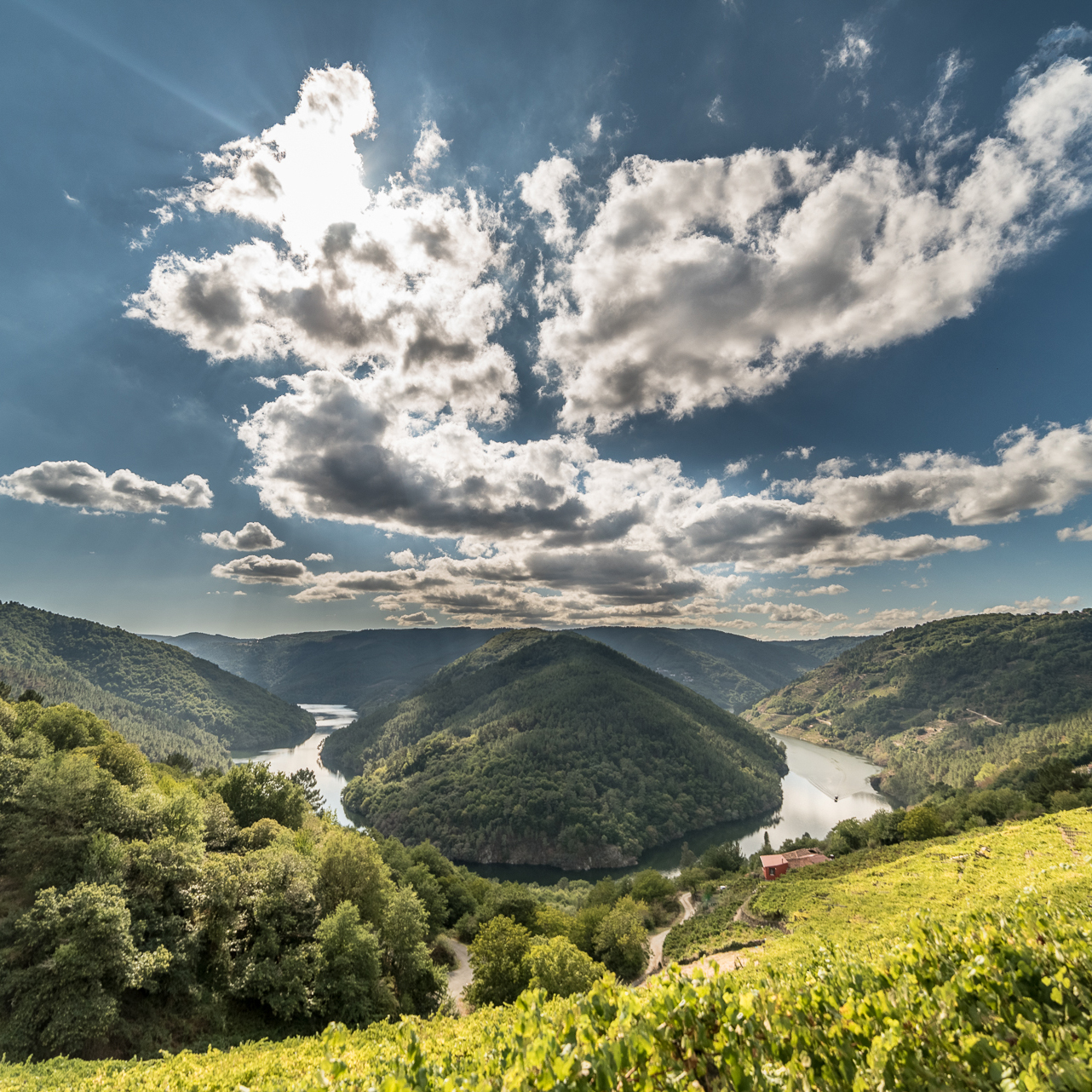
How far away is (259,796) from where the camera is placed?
50812mm

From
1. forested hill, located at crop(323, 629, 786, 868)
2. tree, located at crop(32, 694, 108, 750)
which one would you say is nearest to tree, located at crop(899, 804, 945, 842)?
tree, located at crop(32, 694, 108, 750)

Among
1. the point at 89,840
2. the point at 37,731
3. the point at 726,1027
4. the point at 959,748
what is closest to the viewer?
the point at 726,1027

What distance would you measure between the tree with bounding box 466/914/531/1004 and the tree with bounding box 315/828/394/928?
319 inches

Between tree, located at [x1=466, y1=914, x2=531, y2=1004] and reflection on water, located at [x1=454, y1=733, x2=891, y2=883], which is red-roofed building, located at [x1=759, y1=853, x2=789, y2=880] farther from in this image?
reflection on water, located at [x1=454, y1=733, x2=891, y2=883]

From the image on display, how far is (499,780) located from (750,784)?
8456cm

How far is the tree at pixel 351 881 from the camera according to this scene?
114ft

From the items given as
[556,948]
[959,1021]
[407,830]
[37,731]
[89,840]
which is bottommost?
[407,830]

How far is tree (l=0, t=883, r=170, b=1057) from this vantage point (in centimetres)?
1978

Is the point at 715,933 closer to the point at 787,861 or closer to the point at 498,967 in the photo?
the point at 498,967

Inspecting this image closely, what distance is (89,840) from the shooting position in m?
28.2

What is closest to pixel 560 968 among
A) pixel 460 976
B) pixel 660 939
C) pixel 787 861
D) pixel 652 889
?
pixel 460 976

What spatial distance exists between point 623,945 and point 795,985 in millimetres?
48813

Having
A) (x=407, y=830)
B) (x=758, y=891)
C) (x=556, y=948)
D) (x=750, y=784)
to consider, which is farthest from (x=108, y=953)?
(x=750, y=784)

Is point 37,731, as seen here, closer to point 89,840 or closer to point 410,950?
point 89,840
